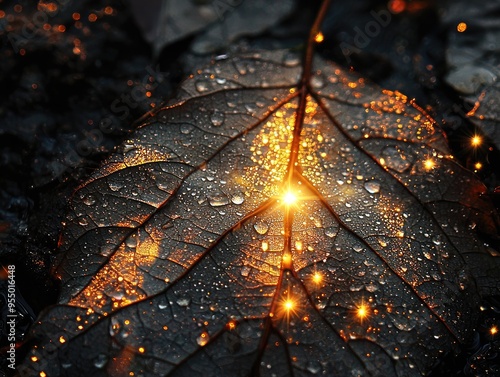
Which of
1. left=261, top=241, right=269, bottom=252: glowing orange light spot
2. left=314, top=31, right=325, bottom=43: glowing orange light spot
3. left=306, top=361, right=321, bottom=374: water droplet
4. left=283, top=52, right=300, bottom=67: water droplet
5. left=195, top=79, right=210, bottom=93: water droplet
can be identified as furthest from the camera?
left=314, top=31, right=325, bottom=43: glowing orange light spot

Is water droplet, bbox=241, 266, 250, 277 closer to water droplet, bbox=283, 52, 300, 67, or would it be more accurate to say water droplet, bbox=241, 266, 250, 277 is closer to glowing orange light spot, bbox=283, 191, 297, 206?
glowing orange light spot, bbox=283, 191, 297, 206

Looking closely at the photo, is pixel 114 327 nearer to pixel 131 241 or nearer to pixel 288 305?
pixel 131 241

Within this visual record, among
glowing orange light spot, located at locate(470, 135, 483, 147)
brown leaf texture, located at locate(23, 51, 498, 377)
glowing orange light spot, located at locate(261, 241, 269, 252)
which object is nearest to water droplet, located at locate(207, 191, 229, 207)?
brown leaf texture, located at locate(23, 51, 498, 377)

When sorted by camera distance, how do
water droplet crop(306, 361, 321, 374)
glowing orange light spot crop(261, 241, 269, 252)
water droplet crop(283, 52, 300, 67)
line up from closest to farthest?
water droplet crop(306, 361, 321, 374), glowing orange light spot crop(261, 241, 269, 252), water droplet crop(283, 52, 300, 67)

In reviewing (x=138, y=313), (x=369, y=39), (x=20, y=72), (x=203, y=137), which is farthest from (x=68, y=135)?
(x=369, y=39)

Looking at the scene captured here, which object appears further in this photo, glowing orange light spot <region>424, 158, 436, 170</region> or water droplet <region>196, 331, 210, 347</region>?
glowing orange light spot <region>424, 158, 436, 170</region>

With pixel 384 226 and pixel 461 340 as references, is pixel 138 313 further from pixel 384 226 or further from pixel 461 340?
pixel 461 340

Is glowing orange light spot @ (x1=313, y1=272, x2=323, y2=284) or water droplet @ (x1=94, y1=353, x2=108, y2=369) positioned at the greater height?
glowing orange light spot @ (x1=313, y1=272, x2=323, y2=284)

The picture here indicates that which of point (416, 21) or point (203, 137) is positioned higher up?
point (416, 21)
